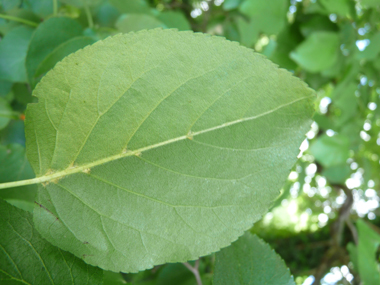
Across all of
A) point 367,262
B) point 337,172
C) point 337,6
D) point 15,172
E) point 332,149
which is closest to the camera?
point 15,172

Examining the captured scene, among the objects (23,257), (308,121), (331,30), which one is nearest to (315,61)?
(331,30)

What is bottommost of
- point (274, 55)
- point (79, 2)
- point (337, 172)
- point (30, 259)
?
point (337, 172)

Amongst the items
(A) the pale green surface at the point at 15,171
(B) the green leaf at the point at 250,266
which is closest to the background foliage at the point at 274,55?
(A) the pale green surface at the point at 15,171

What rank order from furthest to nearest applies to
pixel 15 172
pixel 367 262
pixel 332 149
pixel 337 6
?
pixel 332 149, pixel 337 6, pixel 367 262, pixel 15 172

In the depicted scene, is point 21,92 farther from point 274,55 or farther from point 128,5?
point 274,55

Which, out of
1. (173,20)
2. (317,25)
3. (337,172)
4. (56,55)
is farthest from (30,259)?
(337,172)

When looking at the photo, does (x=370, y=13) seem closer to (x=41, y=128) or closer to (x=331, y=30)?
(x=331, y=30)

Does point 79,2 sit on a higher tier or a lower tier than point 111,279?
higher
